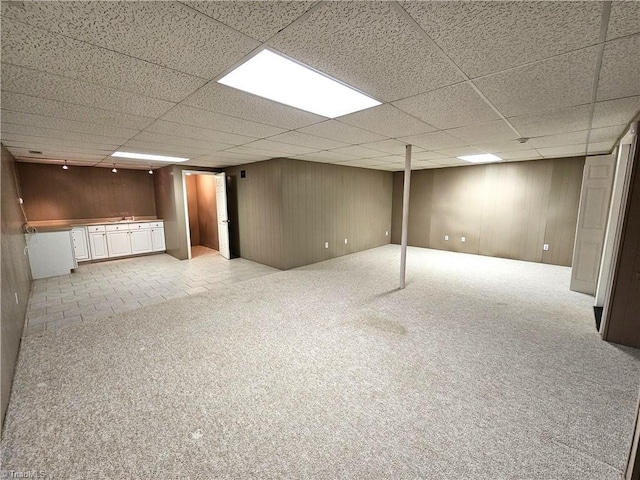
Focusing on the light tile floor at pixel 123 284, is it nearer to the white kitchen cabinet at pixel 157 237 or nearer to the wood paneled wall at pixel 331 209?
the white kitchen cabinet at pixel 157 237

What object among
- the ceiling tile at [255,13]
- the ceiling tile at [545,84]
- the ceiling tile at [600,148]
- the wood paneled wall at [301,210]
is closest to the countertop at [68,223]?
the wood paneled wall at [301,210]

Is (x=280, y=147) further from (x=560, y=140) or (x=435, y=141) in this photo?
(x=560, y=140)

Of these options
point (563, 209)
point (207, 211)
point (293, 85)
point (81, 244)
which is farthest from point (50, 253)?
point (563, 209)

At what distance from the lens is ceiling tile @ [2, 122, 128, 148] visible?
295cm

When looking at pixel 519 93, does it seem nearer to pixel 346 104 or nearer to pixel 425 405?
pixel 346 104

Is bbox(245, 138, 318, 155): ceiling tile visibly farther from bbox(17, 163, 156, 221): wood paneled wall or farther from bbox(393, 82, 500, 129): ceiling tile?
bbox(17, 163, 156, 221): wood paneled wall

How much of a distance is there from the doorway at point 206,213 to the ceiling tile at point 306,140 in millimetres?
3409

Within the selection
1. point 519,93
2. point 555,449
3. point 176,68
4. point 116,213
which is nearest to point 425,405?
point 555,449

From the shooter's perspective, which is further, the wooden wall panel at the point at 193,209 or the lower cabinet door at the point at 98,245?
A: the wooden wall panel at the point at 193,209

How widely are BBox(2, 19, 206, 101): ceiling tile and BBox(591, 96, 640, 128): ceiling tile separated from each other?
3.44m

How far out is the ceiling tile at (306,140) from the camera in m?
3.47

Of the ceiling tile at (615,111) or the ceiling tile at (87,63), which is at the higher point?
the ceiling tile at (615,111)

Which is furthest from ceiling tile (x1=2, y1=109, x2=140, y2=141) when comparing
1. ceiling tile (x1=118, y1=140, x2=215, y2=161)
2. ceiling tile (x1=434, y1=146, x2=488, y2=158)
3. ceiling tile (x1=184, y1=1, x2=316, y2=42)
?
ceiling tile (x1=434, y1=146, x2=488, y2=158)

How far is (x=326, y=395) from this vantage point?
2107mm
